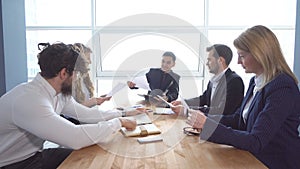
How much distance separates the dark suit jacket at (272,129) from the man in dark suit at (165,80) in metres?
1.22

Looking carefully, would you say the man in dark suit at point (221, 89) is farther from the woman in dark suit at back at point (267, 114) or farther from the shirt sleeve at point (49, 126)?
A: the shirt sleeve at point (49, 126)

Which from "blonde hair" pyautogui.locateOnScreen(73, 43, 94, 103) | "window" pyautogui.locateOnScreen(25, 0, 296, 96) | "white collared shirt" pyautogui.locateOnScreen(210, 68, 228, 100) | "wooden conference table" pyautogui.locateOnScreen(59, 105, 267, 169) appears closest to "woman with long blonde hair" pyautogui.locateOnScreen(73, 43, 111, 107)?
"blonde hair" pyautogui.locateOnScreen(73, 43, 94, 103)

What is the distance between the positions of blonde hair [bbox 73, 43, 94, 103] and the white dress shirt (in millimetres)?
176

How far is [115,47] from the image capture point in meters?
2.26

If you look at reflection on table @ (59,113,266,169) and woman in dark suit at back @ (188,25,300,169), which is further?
woman in dark suit at back @ (188,25,300,169)

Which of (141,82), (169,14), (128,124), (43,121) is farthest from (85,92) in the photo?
(169,14)

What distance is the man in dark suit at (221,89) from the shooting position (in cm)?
221

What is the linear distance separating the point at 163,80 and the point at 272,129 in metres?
1.61

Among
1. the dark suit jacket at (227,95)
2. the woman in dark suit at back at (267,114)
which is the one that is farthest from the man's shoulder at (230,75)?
the woman in dark suit at back at (267,114)

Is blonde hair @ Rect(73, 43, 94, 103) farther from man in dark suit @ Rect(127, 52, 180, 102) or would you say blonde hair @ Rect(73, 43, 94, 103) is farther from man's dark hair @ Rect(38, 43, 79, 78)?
man in dark suit @ Rect(127, 52, 180, 102)

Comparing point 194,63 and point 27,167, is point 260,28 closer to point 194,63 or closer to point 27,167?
point 27,167

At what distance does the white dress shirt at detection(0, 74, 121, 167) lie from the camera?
4.38 feet

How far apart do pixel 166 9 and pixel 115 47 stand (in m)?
2.29

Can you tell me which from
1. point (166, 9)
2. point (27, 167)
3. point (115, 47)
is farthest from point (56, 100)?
point (166, 9)
